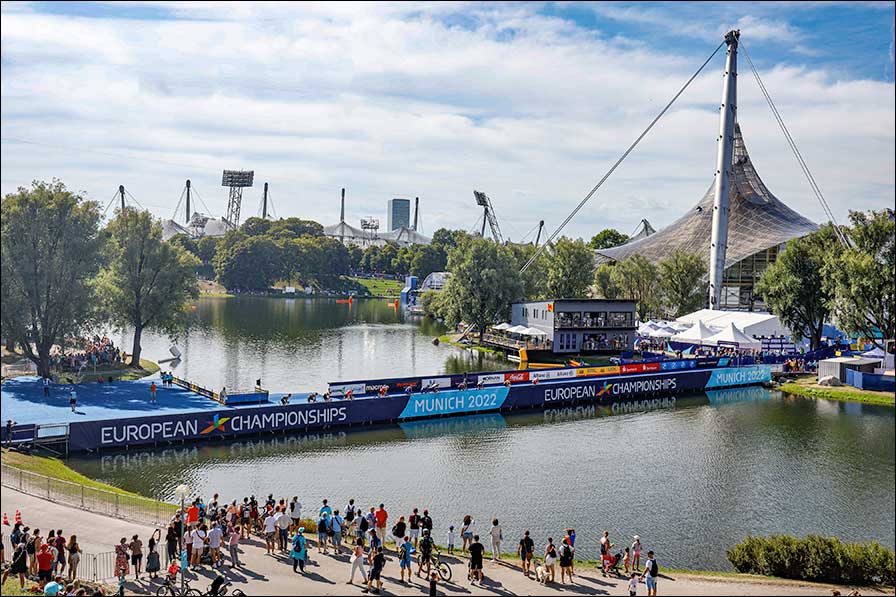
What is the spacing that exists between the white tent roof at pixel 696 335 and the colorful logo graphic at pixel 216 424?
134 ft

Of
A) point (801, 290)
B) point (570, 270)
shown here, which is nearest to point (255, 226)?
point (570, 270)

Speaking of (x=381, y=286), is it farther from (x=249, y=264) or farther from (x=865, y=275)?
(x=865, y=275)

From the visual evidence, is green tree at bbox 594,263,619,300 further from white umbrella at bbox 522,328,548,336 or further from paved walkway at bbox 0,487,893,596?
paved walkway at bbox 0,487,893,596

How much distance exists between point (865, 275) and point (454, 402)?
23136 mm

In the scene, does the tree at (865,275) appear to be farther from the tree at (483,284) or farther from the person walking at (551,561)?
the tree at (483,284)

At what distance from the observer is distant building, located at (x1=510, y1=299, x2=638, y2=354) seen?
6350cm

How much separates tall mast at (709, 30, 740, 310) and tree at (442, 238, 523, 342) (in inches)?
779

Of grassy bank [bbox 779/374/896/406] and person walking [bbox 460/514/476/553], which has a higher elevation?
grassy bank [bbox 779/374/896/406]

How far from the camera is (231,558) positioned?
18094mm

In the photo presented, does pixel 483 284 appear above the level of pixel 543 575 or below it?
above

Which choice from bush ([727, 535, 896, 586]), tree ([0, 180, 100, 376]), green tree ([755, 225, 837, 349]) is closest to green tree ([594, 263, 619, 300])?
green tree ([755, 225, 837, 349])

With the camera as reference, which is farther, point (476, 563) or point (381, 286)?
point (381, 286)

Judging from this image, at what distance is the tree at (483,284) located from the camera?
72.8 metres

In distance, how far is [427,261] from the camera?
168250mm
